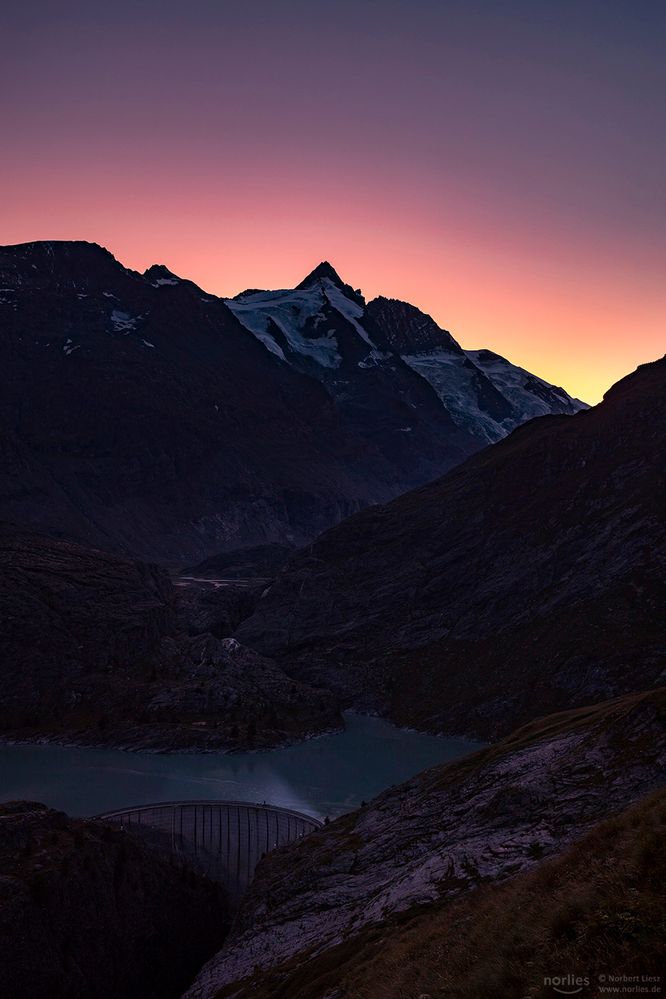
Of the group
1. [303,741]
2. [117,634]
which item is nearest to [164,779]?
[303,741]

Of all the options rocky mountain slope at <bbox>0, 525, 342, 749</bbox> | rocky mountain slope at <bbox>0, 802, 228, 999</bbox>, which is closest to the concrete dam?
rocky mountain slope at <bbox>0, 802, 228, 999</bbox>

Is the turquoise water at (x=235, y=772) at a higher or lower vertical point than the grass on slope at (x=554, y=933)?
lower

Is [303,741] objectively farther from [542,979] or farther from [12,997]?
[542,979]

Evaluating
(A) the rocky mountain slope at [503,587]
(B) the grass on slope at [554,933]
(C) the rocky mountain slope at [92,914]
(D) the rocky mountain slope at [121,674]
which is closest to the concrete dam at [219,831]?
(C) the rocky mountain slope at [92,914]

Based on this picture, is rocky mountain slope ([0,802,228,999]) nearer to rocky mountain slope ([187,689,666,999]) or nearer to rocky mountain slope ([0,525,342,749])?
rocky mountain slope ([187,689,666,999])

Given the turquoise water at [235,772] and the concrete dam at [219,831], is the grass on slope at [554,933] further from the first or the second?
the turquoise water at [235,772]

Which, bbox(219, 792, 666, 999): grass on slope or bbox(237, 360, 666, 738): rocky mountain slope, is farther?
bbox(237, 360, 666, 738): rocky mountain slope
